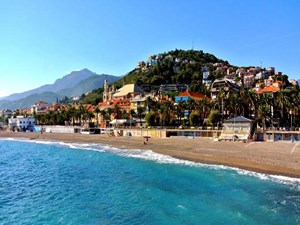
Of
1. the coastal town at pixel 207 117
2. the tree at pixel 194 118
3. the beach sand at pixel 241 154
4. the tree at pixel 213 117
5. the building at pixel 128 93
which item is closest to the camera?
the beach sand at pixel 241 154

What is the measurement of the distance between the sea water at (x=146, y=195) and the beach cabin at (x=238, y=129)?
57.6 ft

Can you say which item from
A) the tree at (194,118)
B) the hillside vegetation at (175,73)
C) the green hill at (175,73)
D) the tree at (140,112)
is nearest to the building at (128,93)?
the hillside vegetation at (175,73)

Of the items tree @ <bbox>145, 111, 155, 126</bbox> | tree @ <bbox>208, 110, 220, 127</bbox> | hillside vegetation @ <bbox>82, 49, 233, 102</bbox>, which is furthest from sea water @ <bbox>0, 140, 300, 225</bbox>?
hillside vegetation @ <bbox>82, 49, 233, 102</bbox>

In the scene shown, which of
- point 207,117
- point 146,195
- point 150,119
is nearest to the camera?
point 146,195

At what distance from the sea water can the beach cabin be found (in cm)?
1757

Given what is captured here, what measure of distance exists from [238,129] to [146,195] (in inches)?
1379

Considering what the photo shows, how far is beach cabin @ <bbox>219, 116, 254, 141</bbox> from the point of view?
→ 56.1 meters

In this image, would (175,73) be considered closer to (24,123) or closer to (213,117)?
(24,123)

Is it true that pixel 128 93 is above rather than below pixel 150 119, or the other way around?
above

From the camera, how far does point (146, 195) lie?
26656mm

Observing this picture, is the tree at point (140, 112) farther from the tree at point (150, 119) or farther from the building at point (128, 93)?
the building at point (128, 93)

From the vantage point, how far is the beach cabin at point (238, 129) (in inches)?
2207

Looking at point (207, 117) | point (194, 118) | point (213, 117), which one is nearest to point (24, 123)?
point (194, 118)

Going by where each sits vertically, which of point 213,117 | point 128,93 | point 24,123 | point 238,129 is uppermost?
Result: point 128,93
